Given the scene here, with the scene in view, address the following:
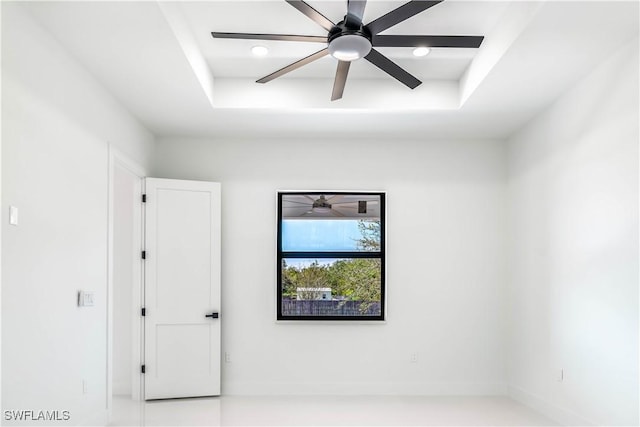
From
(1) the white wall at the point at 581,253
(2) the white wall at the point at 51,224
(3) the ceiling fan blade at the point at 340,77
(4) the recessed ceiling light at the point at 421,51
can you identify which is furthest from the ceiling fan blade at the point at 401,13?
(2) the white wall at the point at 51,224

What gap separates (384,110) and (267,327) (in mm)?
2442

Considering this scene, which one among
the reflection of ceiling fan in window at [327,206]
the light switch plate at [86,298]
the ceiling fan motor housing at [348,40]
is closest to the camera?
the ceiling fan motor housing at [348,40]

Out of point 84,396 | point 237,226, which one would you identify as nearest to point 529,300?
point 237,226

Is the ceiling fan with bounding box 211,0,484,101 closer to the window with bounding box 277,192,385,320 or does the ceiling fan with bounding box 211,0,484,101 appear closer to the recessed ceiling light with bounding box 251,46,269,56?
the recessed ceiling light with bounding box 251,46,269,56

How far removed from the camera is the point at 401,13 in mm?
2629

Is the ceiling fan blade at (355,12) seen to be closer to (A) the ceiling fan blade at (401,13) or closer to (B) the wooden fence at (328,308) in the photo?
(A) the ceiling fan blade at (401,13)

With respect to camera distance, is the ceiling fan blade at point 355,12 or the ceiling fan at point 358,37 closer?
the ceiling fan blade at point 355,12

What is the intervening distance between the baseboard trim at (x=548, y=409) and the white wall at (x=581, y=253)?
15 mm

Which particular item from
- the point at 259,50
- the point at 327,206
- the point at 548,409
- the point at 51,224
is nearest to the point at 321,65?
the point at 259,50

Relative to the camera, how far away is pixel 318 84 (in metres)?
4.36

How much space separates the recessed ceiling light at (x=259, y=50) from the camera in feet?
12.2

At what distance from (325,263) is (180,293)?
1.45 m

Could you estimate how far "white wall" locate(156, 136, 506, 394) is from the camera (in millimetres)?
5191

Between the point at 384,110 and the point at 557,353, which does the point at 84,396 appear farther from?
the point at 557,353
